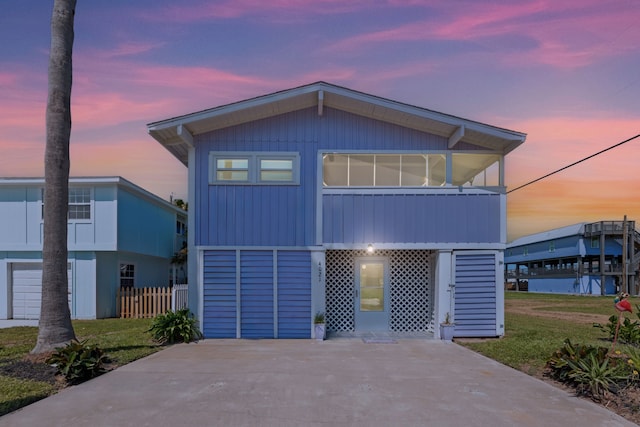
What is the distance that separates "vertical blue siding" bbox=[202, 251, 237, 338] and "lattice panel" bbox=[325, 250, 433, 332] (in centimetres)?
268

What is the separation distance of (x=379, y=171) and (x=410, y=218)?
1500 mm

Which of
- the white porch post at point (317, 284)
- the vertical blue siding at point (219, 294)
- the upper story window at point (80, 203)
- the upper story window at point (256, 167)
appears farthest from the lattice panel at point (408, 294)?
the upper story window at point (80, 203)

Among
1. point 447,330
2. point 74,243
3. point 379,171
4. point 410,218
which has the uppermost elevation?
point 379,171

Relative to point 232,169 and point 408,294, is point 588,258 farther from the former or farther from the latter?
point 232,169

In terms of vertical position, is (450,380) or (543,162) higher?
(543,162)

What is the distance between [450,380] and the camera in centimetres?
725

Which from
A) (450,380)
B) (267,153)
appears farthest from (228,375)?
(267,153)

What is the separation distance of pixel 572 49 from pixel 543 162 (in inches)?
222

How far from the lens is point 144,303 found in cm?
1666

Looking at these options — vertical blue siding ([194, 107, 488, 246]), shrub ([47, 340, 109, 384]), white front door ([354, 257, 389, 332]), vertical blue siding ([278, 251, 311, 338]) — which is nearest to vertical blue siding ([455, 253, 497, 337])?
vertical blue siding ([194, 107, 488, 246])

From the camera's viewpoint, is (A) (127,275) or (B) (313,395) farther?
(A) (127,275)

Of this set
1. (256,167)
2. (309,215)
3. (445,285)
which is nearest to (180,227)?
(256,167)

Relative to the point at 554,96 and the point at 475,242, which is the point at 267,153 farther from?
the point at 554,96

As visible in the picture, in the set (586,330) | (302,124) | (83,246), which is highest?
(302,124)
